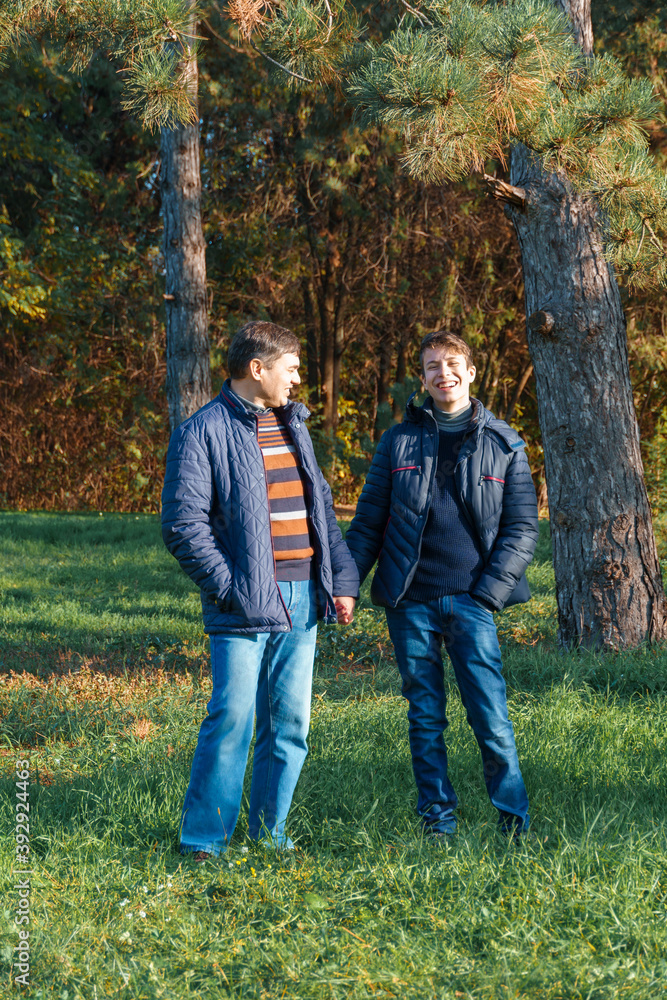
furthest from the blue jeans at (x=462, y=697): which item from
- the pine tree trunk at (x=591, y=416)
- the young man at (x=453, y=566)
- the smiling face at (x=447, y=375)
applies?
the pine tree trunk at (x=591, y=416)

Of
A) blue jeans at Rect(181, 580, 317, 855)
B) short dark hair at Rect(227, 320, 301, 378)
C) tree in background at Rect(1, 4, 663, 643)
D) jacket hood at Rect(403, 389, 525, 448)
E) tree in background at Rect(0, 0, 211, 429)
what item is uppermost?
tree in background at Rect(0, 0, 211, 429)

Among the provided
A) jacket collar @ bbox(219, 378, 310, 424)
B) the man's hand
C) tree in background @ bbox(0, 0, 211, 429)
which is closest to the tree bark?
tree in background @ bbox(0, 0, 211, 429)

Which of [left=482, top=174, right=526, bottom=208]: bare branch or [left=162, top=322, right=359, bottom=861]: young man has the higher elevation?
[left=482, top=174, right=526, bottom=208]: bare branch

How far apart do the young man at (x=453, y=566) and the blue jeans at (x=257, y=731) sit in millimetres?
383

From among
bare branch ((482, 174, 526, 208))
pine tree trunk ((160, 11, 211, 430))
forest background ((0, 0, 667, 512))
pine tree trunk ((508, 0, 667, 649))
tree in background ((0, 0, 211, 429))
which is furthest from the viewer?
forest background ((0, 0, 667, 512))

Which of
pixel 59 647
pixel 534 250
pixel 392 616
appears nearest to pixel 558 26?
pixel 534 250

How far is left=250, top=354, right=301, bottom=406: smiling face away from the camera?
2.96m

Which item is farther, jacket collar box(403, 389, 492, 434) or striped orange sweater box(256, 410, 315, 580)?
jacket collar box(403, 389, 492, 434)

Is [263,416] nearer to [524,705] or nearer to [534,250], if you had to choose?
[524,705]

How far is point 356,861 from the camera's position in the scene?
9.55 ft

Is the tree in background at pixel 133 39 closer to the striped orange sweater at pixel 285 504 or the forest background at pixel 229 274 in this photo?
the striped orange sweater at pixel 285 504

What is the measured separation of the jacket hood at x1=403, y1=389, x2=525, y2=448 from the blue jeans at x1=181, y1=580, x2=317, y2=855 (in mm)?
757

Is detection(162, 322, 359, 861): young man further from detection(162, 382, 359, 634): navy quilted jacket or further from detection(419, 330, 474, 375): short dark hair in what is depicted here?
detection(419, 330, 474, 375): short dark hair

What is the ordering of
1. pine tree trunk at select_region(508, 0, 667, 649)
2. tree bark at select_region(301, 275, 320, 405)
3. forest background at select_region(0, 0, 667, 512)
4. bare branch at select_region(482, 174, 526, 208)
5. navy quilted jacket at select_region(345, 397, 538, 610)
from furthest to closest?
Result: 1. tree bark at select_region(301, 275, 320, 405)
2. forest background at select_region(0, 0, 667, 512)
3. pine tree trunk at select_region(508, 0, 667, 649)
4. bare branch at select_region(482, 174, 526, 208)
5. navy quilted jacket at select_region(345, 397, 538, 610)
